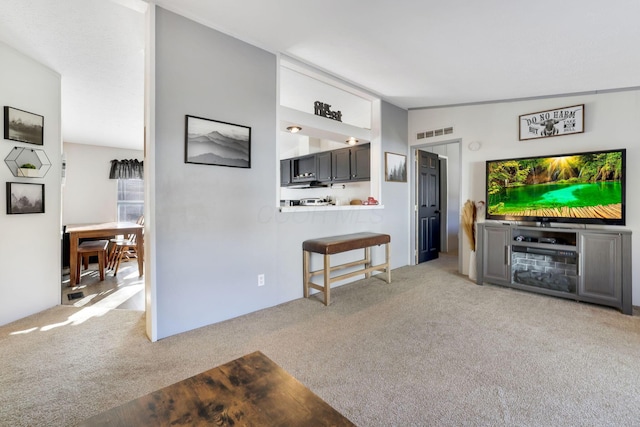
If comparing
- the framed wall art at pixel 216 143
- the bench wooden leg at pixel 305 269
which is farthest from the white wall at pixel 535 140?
the framed wall art at pixel 216 143

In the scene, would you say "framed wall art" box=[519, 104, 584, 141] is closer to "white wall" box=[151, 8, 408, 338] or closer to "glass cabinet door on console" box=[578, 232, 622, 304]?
"glass cabinet door on console" box=[578, 232, 622, 304]

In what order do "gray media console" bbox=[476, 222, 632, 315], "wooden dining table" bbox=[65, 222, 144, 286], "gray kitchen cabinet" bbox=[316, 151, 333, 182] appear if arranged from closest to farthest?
1. "gray media console" bbox=[476, 222, 632, 315]
2. "wooden dining table" bbox=[65, 222, 144, 286]
3. "gray kitchen cabinet" bbox=[316, 151, 333, 182]

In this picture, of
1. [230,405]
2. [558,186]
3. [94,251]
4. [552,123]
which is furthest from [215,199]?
[552,123]

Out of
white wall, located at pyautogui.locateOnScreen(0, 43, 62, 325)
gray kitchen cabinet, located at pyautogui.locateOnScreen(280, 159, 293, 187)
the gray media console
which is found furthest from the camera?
gray kitchen cabinet, located at pyautogui.locateOnScreen(280, 159, 293, 187)

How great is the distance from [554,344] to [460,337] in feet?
2.28

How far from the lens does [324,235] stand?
364cm

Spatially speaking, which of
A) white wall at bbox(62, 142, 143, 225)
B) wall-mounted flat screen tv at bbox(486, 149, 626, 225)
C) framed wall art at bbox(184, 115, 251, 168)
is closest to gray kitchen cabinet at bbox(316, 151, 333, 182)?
wall-mounted flat screen tv at bbox(486, 149, 626, 225)

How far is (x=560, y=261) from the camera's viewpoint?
3.28 m

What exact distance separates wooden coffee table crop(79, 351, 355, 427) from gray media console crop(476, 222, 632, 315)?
3.46 m

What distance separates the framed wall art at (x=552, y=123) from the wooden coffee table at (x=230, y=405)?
415cm

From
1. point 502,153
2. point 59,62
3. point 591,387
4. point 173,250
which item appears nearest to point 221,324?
point 173,250

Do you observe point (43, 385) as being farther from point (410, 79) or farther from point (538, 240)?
point (538, 240)

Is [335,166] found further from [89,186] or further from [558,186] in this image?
[89,186]

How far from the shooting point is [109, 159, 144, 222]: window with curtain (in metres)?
6.50
